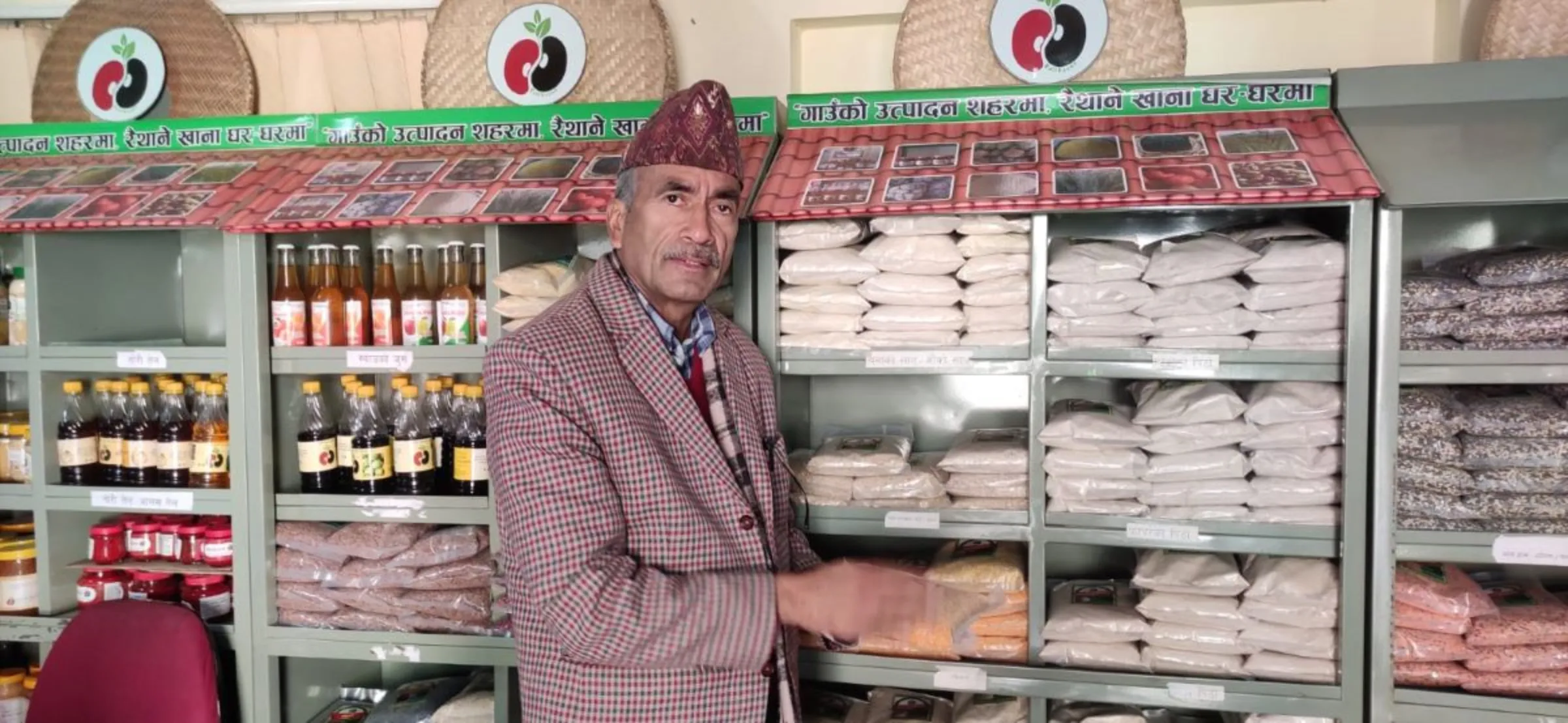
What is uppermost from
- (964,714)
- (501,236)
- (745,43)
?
(745,43)

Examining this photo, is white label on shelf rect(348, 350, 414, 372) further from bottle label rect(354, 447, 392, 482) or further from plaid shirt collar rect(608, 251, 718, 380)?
plaid shirt collar rect(608, 251, 718, 380)

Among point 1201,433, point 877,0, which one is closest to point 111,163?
point 877,0

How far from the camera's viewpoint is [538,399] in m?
1.52

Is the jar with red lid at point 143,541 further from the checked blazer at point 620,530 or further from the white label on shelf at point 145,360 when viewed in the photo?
the checked blazer at point 620,530

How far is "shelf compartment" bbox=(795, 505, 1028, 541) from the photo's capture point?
219 cm

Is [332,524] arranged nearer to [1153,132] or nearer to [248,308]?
[248,308]

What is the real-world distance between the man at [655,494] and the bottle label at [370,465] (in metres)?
0.93

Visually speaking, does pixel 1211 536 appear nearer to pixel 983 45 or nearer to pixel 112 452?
pixel 983 45

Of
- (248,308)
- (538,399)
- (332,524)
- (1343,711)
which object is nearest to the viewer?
(538,399)

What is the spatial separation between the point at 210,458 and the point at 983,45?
2.25 metres

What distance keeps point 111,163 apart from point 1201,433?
290 cm

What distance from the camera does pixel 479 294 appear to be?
2.60 m

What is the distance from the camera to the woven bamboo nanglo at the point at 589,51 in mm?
2838

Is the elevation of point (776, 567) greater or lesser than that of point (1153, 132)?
lesser
